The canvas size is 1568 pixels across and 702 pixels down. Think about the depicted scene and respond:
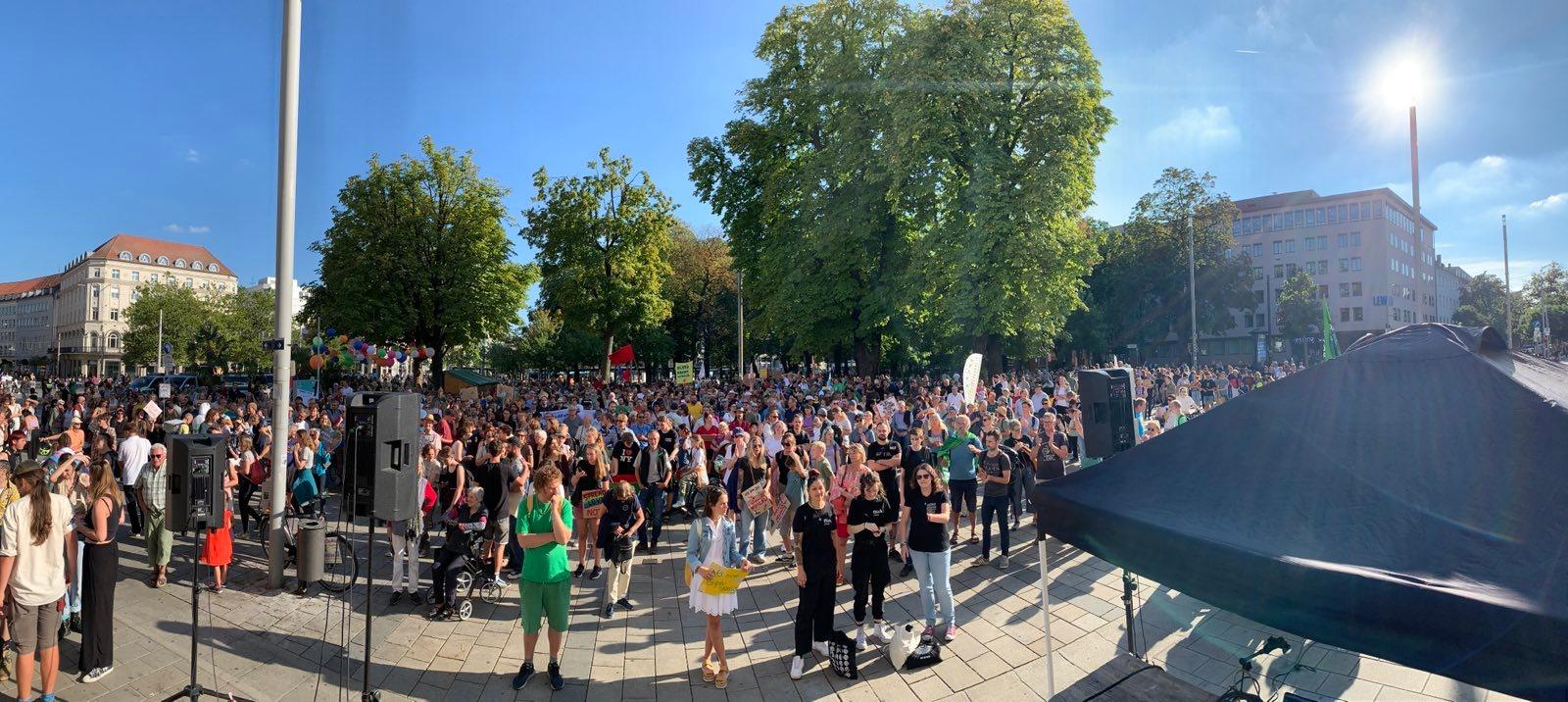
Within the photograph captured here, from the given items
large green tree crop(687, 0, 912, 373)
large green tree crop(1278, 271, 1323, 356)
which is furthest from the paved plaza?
large green tree crop(1278, 271, 1323, 356)

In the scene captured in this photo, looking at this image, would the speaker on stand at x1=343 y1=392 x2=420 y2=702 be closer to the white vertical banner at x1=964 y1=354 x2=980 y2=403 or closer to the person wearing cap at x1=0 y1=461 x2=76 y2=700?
the person wearing cap at x1=0 y1=461 x2=76 y2=700

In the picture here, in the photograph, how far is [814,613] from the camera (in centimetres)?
Result: 593

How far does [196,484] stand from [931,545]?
251 inches

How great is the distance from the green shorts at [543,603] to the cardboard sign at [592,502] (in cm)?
274

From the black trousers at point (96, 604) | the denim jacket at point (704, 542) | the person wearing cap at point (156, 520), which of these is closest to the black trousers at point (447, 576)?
the black trousers at point (96, 604)

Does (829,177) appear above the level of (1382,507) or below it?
above

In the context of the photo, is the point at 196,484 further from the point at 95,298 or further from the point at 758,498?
the point at 95,298

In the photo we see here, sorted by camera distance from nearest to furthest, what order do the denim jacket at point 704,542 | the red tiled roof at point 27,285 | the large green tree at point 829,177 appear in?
the denim jacket at point 704,542, the large green tree at point 829,177, the red tiled roof at point 27,285

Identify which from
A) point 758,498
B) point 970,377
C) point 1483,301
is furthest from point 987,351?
point 1483,301

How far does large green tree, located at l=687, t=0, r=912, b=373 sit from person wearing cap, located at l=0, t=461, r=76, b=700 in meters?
20.0

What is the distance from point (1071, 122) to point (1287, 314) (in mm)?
47233

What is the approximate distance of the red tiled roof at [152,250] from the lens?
9456cm

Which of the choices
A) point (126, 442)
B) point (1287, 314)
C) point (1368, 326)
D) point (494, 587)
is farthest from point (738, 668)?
point (1368, 326)

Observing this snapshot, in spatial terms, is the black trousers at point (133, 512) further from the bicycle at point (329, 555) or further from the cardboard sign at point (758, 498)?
the cardboard sign at point (758, 498)
